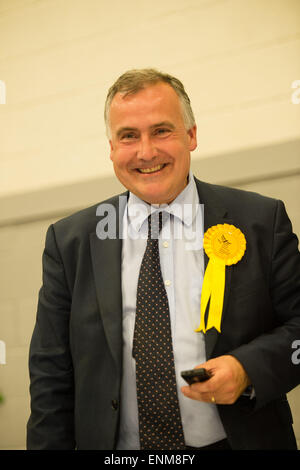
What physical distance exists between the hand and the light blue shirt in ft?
0.40

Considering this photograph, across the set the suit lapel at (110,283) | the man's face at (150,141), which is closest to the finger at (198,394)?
the suit lapel at (110,283)

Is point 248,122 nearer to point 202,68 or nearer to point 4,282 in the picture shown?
point 202,68

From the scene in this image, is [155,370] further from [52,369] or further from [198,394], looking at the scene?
[52,369]

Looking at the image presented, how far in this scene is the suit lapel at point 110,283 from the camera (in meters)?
1.32

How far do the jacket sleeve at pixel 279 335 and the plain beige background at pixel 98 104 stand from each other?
69 cm

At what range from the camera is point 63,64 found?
7.65ft

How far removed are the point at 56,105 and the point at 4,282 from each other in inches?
35.7

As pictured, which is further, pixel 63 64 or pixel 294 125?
pixel 63 64

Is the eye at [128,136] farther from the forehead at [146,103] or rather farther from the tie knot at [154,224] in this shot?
the tie knot at [154,224]

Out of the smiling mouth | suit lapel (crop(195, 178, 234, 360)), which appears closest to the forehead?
the smiling mouth

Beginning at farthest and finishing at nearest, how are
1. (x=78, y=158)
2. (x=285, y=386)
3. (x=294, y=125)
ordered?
(x=78, y=158), (x=294, y=125), (x=285, y=386)

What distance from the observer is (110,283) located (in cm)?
138

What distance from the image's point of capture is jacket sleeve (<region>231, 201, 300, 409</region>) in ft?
3.96
